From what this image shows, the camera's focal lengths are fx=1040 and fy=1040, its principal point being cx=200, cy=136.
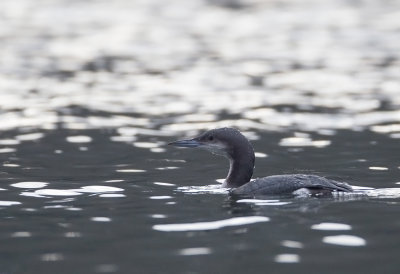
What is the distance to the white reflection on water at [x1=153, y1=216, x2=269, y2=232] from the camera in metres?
9.09

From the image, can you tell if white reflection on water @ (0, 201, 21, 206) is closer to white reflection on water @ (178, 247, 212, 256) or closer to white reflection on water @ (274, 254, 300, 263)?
white reflection on water @ (178, 247, 212, 256)

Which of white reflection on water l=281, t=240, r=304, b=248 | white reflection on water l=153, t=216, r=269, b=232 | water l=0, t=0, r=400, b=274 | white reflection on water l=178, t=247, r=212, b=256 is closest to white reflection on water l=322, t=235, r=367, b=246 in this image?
water l=0, t=0, r=400, b=274

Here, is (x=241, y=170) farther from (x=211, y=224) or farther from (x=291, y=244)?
(x=291, y=244)

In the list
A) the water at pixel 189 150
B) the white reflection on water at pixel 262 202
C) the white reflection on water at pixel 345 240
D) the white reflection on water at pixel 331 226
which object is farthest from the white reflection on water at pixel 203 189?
the white reflection on water at pixel 345 240

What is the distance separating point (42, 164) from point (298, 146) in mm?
3507

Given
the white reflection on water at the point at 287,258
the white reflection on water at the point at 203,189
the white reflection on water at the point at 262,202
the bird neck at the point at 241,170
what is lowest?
the white reflection on water at the point at 287,258

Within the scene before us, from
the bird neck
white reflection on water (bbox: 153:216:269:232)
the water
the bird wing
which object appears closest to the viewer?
the water

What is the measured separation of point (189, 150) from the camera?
1419 cm

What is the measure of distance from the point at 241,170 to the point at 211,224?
6.35 feet

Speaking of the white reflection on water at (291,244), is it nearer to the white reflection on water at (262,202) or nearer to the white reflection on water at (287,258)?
the white reflection on water at (287,258)

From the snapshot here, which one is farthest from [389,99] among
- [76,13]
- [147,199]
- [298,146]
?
[76,13]

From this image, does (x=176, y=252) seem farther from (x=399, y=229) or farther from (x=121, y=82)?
(x=121, y=82)

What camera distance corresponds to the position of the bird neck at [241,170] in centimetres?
1107

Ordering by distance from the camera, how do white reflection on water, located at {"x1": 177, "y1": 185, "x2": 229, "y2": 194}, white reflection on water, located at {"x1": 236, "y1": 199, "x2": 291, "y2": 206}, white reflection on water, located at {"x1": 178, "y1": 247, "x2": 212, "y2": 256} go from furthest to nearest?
white reflection on water, located at {"x1": 177, "y1": 185, "x2": 229, "y2": 194}, white reflection on water, located at {"x1": 236, "y1": 199, "x2": 291, "y2": 206}, white reflection on water, located at {"x1": 178, "y1": 247, "x2": 212, "y2": 256}
